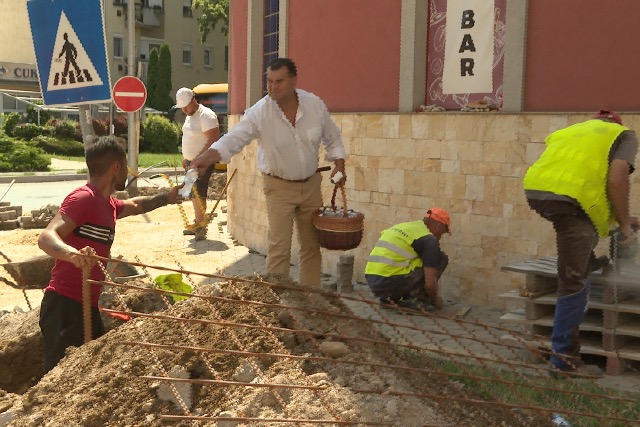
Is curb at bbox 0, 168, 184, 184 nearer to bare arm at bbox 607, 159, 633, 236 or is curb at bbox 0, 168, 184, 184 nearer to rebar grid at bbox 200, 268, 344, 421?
bare arm at bbox 607, 159, 633, 236

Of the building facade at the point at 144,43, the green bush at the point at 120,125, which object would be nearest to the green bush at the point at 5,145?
the green bush at the point at 120,125

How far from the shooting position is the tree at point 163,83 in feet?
172

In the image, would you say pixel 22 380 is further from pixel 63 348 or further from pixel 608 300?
pixel 608 300

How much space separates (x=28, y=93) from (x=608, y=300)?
4528 centimetres

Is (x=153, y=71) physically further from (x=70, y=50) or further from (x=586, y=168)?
(x=586, y=168)

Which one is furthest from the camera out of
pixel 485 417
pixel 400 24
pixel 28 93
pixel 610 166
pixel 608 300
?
pixel 28 93

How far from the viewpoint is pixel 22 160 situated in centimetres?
2641

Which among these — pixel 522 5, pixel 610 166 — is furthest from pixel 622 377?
pixel 522 5

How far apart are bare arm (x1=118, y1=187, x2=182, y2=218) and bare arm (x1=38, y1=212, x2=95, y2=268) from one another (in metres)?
0.64

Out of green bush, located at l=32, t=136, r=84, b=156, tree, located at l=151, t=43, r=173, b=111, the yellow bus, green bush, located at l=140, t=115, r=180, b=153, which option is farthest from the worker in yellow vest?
tree, located at l=151, t=43, r=173, b=111

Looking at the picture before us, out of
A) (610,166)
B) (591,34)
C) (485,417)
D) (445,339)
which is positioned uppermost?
(591,34)

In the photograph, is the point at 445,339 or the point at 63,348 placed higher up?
the point at 63,348

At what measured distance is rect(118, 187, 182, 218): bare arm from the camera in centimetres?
529

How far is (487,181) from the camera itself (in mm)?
8375
